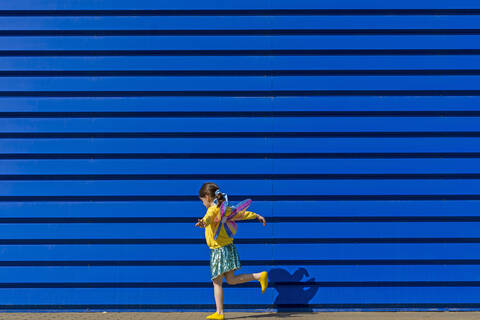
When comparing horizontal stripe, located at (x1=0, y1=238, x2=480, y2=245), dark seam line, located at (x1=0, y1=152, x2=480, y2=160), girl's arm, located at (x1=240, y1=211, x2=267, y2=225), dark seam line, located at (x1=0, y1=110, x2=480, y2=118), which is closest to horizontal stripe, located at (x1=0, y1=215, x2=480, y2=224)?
horizontal stripe, located at (x1=0, y1=238, x2=480, y2=245)

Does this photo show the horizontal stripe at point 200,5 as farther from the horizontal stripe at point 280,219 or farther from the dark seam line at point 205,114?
the horizontal stripe at point 280,219

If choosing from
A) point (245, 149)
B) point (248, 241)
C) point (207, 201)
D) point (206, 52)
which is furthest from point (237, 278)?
point (206, 52)

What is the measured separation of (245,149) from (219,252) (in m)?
1.18

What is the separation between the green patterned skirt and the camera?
4895 millimetres

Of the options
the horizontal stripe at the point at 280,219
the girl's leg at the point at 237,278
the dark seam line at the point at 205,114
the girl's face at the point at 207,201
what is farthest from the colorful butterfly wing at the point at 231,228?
the dark seam line at the point at 205,114

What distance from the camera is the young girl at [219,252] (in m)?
4.89

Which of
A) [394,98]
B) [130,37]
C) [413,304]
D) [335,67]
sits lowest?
[413,304]

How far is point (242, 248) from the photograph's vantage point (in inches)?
214

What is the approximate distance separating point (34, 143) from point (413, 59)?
164 inches

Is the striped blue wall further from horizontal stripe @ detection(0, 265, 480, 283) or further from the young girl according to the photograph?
the young girl

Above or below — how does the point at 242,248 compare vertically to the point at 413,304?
above

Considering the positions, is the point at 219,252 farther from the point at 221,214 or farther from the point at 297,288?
the point at 297,288

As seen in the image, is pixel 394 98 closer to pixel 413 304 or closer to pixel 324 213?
pixel 324 213

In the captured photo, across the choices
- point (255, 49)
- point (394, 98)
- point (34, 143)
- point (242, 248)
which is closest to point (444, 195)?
point (394, 98)
